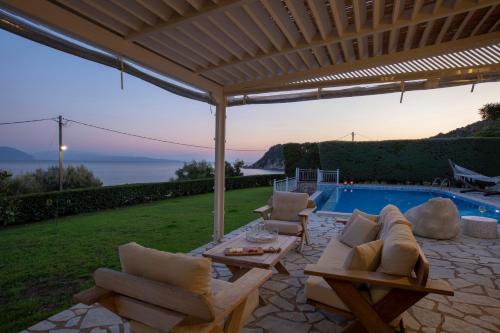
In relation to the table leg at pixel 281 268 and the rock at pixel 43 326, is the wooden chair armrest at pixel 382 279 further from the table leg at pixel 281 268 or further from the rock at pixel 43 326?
the rock at pixel 43 326

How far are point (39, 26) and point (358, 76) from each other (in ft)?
12.6

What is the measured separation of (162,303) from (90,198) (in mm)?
8442

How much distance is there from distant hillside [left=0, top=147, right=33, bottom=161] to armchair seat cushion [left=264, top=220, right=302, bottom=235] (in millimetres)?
16622

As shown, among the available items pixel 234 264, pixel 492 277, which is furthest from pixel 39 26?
pixel 492 277

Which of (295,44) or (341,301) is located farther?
(295,44)

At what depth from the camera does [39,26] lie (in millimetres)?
2461

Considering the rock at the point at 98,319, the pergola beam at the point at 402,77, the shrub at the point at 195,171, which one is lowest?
the rock at the point at 98,319

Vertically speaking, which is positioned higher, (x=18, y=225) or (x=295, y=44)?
(x=295, y=44)

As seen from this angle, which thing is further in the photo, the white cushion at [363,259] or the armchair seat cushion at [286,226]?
the armchair seat cushion at [286,226]

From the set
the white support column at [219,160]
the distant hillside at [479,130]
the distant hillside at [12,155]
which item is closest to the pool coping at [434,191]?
the white support column at [219,160]

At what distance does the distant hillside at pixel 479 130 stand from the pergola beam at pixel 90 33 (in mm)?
20296

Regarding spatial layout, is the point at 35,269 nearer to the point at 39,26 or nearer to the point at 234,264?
the point at 234,264

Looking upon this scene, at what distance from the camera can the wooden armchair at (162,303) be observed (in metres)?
1.55

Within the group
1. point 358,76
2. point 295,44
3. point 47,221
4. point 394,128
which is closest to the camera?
point 295,44
